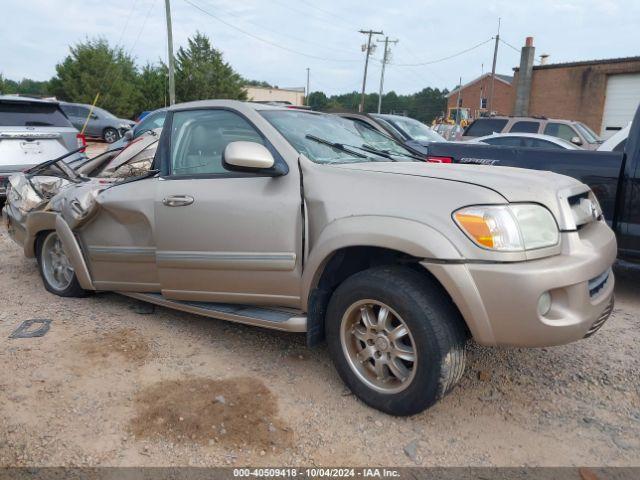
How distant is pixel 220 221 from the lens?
3.32 meters

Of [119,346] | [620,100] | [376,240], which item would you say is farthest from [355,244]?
[620,100]

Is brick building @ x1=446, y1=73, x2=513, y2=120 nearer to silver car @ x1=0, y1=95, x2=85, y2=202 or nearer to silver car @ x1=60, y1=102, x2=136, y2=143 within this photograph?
silver car @ x1=60, y1=102, x2=136, y2=143

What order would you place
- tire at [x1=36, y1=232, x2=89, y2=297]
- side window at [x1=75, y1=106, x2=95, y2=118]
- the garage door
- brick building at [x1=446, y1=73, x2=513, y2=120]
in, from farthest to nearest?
brick building at [x1=446, y1=73, x2=513, y2=120]
the garage door
side window at [x1=75, y1=106, x2=95, y2=118]
tire at [x1=36, y1=232, x2=89, y2=297]

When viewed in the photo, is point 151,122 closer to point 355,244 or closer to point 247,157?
point 247,157

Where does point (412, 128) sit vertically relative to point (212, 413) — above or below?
above

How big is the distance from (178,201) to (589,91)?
29844mm

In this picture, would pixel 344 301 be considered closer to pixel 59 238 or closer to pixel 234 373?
pixel 234 373

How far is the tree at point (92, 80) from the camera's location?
119 ft

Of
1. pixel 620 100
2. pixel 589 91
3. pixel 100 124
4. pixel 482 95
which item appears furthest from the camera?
pixel 482 95

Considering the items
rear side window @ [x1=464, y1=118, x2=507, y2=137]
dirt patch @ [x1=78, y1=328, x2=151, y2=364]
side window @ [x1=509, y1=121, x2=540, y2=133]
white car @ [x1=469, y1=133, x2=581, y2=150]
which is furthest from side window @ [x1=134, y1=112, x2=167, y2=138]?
side window @ [x1=509, y1=121, x2=540, y2=133]

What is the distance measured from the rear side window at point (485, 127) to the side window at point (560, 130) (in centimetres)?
104

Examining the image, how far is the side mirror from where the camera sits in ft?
9.89

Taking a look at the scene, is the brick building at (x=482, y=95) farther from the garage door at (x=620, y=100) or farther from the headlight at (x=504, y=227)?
the headlight at (x=504, y=227)

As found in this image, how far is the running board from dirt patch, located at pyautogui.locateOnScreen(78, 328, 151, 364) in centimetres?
33
